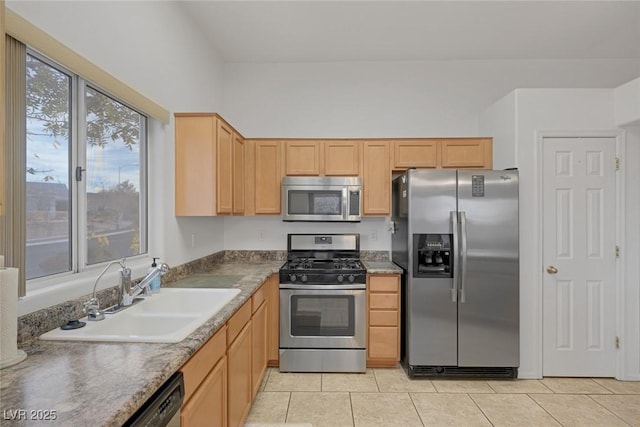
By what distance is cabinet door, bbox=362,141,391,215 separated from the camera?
11.4 ft

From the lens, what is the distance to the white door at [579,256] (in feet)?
9.64

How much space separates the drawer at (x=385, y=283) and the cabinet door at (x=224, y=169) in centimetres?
149

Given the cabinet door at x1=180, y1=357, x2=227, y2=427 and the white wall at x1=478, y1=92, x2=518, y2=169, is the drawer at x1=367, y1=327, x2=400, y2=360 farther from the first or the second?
the white wall at x1=478, y1=92, x2=518, y2=169

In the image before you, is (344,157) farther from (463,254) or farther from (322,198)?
(463,254)

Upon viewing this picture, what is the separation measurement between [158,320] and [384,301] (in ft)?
6.66

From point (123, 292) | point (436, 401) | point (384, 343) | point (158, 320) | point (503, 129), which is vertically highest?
point (503, 129)

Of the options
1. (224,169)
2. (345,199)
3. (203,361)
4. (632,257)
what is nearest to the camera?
(203,361)

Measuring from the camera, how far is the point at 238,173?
3.22m

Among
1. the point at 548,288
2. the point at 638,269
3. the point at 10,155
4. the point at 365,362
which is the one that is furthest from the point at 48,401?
the point at 638,269

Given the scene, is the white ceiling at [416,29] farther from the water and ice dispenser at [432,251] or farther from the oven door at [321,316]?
the oven door at [321,316]

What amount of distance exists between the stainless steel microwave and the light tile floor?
1.51m

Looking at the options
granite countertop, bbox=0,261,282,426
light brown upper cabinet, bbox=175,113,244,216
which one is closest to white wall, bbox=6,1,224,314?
light brown upper cabinet, bbox=175,113,244,216

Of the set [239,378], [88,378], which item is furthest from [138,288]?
[88,378]

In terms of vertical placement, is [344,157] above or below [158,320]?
above
